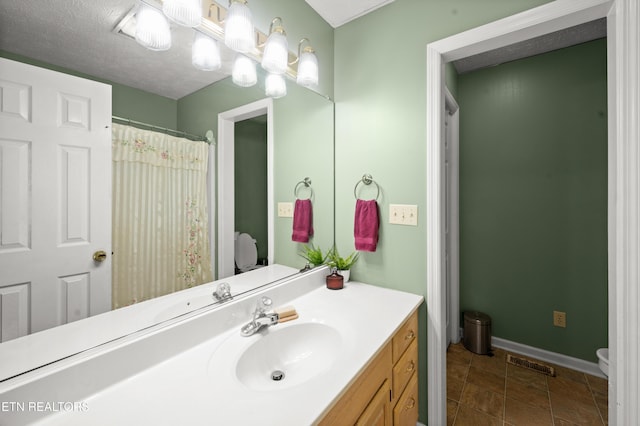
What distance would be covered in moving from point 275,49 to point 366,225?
993mm

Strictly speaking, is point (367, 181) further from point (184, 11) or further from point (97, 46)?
point (97, 46)

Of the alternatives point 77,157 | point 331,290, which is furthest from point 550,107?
point 77,157

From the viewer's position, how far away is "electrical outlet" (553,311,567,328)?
6.77ft

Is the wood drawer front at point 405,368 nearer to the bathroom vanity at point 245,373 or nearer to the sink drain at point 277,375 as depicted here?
the bathroom vanity at point 245,373

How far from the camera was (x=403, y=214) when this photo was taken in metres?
1.47

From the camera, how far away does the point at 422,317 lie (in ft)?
4.72

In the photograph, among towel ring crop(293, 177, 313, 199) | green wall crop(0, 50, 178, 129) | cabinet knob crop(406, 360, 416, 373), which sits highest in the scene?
green wall crop(0, 50, 178, 129)

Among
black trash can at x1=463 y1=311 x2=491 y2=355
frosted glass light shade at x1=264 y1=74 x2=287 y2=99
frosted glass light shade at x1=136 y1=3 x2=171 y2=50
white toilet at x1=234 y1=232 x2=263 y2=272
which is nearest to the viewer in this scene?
frosted glass light shade at x1=136 y1=3 x2=171 y2=50

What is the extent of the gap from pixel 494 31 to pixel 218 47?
3.97 ft

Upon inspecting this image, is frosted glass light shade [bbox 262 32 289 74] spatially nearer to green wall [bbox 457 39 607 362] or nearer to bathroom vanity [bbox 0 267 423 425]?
bathroom vanity [bbox 0 267 423 425]

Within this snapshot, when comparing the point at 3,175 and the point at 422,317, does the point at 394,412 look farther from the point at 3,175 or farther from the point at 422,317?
the point at 3,175

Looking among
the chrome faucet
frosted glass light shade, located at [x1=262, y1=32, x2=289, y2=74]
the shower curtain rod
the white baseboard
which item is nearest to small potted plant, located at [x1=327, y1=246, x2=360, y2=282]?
the chrome faucet

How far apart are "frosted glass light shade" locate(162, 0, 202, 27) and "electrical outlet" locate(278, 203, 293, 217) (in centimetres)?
82

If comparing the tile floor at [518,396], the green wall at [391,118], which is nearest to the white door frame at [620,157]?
the green wall at [391,118]
